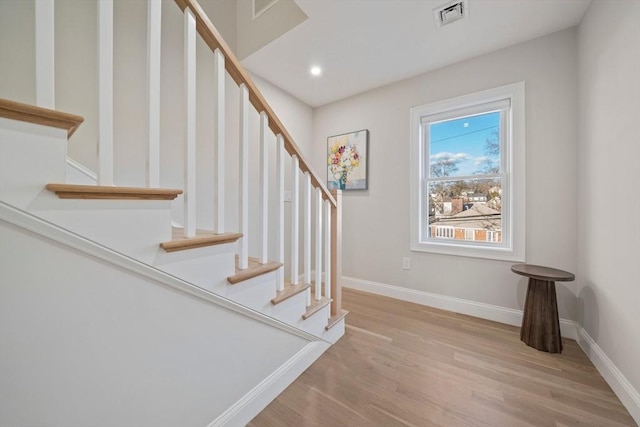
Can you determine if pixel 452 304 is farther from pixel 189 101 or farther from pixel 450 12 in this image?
pixel 189 101

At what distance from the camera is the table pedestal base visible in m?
1.68

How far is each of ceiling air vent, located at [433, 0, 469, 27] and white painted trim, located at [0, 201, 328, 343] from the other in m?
2.30

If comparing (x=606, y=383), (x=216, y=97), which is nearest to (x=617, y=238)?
(x=606, y=383)

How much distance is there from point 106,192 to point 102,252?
0.17m

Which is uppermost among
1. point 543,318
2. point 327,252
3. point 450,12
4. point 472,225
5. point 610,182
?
point 450,12

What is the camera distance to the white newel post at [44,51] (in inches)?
23.8

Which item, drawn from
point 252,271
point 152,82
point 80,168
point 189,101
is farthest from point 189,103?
point 80,168

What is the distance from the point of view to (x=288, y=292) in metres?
1.35

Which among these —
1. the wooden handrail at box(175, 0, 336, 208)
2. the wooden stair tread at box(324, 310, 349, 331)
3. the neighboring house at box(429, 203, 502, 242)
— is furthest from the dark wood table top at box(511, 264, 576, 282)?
the wooden handrail at box(175, 0, 336, 208)

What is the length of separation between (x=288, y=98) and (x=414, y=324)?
2774 millimetres

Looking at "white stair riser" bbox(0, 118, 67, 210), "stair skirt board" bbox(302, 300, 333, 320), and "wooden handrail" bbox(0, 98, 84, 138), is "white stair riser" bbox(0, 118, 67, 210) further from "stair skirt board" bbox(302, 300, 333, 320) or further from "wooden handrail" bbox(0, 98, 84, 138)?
"stair skirt board" bbox(302, 300, 333, 320)

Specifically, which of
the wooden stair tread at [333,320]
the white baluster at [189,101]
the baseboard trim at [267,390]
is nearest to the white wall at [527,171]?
the wooden stair tread at [333,320]

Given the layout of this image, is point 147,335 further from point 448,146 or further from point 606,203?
point 448,146

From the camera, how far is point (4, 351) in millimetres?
574
